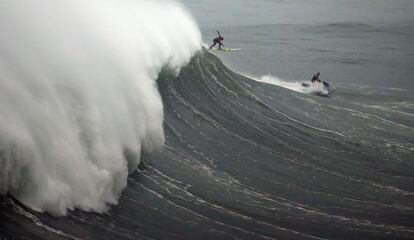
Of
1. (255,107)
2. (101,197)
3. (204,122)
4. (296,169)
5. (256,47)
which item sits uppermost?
(256,47)

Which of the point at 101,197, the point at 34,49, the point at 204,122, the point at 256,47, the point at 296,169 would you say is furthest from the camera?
the point at 256,47

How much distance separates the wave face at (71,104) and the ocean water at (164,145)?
0.03m

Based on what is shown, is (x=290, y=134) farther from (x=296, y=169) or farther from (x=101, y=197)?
(x=101, y=197)

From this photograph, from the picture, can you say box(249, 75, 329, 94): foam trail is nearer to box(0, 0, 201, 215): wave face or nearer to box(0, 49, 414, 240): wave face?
box(0, 49, 414, 240): wave face

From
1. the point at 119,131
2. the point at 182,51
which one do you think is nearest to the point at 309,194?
the point at 119,131

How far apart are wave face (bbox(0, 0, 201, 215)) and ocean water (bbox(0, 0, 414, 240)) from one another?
0.03 metres

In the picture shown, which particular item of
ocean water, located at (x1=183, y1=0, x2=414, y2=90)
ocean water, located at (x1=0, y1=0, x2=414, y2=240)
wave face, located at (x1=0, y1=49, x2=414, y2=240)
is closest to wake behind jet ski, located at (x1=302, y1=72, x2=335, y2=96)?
ocean water, located at (x1=0, y1=0, x2=414, y2=240)

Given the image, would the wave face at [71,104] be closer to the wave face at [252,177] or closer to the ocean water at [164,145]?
the ocean water at [164,145]

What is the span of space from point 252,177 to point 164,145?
242 centimetres

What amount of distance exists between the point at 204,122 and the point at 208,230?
6.98 metres

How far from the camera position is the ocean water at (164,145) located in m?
8.42

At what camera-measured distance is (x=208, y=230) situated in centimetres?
927

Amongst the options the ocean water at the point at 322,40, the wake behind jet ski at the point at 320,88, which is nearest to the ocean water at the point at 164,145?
the wake behind jet ski at the point at 320,88

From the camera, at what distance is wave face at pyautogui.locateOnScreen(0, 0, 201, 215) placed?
8092 mm
